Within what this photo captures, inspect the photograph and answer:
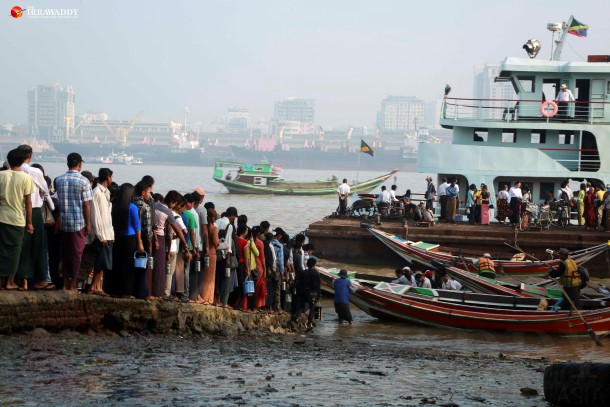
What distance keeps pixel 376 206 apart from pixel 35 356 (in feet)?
65.5

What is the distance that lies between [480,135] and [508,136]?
0.81m

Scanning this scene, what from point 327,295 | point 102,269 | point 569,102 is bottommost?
point 327,295

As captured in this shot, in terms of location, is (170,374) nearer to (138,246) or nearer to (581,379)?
(138,246)

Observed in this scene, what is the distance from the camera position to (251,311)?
13.9m

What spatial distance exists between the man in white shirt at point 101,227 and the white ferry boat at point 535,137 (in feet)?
59.7

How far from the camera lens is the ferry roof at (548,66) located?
28.3 meters

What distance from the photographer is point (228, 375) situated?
911cm

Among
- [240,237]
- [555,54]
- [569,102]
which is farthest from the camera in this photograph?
[555,54]

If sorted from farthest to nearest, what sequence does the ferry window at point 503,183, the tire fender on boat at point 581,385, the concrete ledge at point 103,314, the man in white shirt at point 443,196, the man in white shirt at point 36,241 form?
the ferry window at point 503,183 → the man in white shirt at point 443,196 → the man in white shirt at point 36,241 → the concrete ledge at point 103,314 → the tire fender on boat at point 581,385

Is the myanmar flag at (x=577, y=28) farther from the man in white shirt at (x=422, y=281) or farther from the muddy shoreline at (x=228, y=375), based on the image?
the muddy shoreline at (x=228, y=375)

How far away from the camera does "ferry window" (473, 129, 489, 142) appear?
29172mm

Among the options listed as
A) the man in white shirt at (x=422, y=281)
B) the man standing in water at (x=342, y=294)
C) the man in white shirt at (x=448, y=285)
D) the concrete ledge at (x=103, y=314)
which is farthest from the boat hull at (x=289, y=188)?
the concrete ledge at (x=103, y=314)

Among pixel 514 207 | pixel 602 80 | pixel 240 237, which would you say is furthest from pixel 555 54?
pixel 240 237

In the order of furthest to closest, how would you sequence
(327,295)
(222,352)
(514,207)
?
1. (514,207)
2. (327,295)
3. (222,352)
